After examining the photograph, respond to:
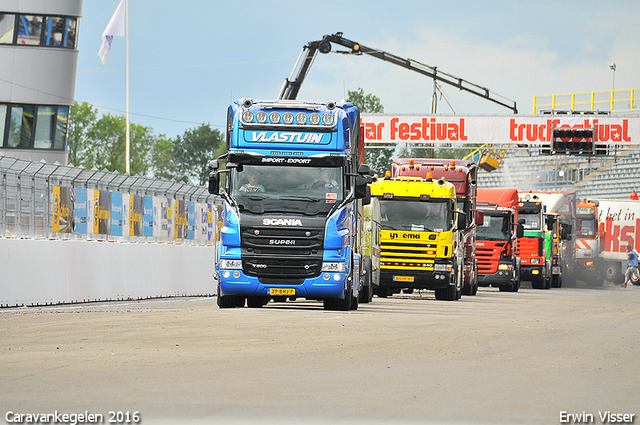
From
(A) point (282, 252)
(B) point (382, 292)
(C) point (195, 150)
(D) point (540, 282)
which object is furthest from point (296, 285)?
(C) point (195, 150)

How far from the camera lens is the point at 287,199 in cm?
2023

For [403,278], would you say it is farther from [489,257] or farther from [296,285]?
[489,257]

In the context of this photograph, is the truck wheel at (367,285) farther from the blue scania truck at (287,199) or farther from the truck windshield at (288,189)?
the truck windshield at (288,189)

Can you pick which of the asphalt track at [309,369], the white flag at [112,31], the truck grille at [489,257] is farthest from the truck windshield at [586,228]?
the asphalt track at [309,369]

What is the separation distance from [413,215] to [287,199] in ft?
32.8

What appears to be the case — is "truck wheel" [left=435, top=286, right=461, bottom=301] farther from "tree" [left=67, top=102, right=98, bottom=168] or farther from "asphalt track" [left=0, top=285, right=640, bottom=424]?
"tree" [left=67, top=102, right=98, bottom=168]

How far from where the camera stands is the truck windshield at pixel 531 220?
148ft

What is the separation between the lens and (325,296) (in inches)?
814

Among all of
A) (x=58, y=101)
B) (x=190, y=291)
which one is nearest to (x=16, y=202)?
(x=190, y=291)

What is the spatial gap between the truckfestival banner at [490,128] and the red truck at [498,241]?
12.9 meters

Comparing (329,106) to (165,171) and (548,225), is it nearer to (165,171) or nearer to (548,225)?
(548,225)

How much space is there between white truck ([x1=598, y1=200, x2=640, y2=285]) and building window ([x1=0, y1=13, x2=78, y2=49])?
82.9 ft

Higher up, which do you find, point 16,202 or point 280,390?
point 16,202

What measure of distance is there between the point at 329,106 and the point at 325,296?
3.36 meters
